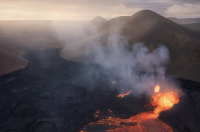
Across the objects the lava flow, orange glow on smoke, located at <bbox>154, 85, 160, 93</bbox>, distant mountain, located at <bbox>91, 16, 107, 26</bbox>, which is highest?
distant mountain, located at <bbox>91, 16, 107, 26</bbox>

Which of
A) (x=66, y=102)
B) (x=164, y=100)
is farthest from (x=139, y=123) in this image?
(x=66, y=102)

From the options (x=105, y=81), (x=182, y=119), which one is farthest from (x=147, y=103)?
(x=105, y=81)

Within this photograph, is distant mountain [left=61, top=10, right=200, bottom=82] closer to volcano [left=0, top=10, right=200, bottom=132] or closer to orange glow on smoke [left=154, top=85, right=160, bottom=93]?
volcano [left=0, top=10, right=200, bottom=132]

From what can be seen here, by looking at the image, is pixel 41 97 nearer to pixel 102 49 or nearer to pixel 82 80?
pixel 82 80

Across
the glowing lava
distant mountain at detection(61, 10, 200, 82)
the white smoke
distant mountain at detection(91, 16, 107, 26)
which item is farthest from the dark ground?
distant mountain at detection(91, 16, 107, 26)

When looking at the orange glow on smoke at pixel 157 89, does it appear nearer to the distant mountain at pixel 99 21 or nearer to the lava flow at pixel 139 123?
the lava flow at pixel 139 123
